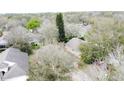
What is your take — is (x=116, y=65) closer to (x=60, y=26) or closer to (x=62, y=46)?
(x=62, y=46)

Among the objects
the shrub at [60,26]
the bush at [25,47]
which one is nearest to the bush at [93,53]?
the shrub at [60,26]

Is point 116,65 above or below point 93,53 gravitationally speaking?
below

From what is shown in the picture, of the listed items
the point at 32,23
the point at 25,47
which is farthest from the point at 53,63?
the point at 32,23

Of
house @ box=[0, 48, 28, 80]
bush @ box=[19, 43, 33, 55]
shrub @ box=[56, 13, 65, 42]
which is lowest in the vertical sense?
house @ box=[0, 48, 28, 80]

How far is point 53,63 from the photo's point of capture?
2691mm

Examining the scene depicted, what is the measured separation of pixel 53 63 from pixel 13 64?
0.38 meters

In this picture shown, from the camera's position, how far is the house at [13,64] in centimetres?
268

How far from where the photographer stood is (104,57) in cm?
269

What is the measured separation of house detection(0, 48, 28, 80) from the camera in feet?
8.80

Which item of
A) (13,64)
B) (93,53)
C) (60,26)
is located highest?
(60,26)

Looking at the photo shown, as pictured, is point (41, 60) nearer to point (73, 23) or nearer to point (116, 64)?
point (73, 23)

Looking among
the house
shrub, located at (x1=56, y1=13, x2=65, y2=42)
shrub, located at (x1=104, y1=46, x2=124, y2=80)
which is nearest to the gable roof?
the house

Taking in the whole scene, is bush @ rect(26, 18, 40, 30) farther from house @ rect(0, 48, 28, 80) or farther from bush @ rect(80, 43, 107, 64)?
bush @ rect(80, 43, 107, 64)

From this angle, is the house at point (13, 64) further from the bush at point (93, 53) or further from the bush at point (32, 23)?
the bush at point (93, 53)
